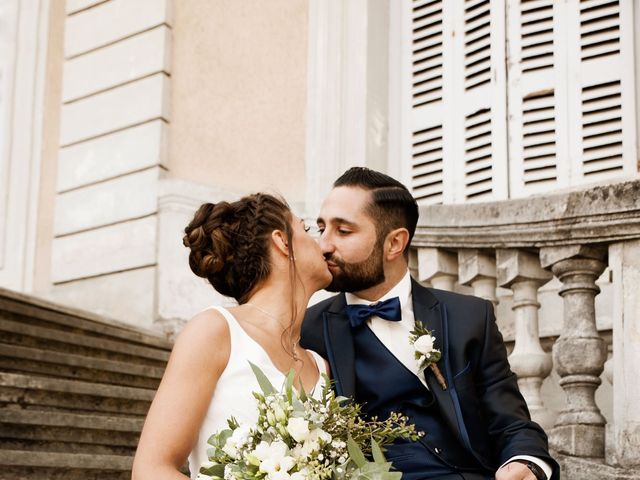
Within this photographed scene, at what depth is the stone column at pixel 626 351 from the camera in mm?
3625

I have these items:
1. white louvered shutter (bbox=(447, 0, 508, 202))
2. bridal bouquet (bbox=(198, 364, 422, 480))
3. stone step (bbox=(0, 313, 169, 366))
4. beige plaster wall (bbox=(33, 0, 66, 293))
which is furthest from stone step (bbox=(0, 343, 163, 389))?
beige plaster wall (bbox=(33, 0, 66, 293))

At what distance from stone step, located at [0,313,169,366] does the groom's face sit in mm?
1974

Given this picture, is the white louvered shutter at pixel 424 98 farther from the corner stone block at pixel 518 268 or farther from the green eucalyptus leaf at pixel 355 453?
the green eucalyptus leaf at pixel 355 453

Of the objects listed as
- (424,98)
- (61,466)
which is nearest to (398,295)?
(61,466)

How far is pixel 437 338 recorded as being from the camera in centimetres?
308

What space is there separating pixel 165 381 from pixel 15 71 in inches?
239

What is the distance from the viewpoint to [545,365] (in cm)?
407

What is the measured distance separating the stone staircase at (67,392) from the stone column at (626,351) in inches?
68.6

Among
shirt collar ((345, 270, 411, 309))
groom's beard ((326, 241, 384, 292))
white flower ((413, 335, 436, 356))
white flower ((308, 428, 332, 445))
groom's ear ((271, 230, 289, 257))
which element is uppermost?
groom's ear ((271, 230, 289, 257))

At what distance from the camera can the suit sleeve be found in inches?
115

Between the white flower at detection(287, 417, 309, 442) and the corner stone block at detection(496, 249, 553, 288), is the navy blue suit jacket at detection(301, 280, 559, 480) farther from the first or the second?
the corner stone block at detection(496, 249, 553, 288)

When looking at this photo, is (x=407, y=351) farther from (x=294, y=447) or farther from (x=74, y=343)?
(x=74, y=343)

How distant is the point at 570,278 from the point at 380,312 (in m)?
1.08

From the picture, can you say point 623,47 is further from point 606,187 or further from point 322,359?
point 322,359
